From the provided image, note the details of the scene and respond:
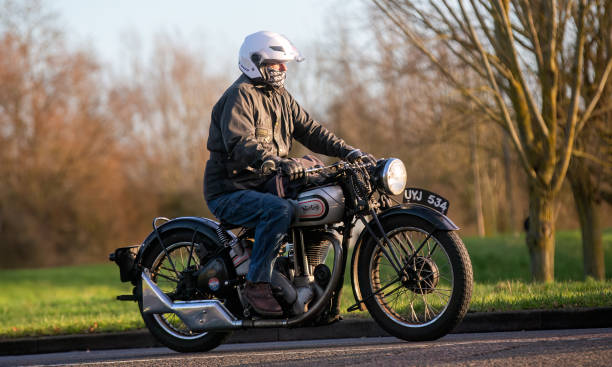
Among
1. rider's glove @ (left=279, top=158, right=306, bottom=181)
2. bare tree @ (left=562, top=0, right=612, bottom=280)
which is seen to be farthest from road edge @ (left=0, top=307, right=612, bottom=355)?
bare tree @ (left=562, top=0, right=612, bottom=280)

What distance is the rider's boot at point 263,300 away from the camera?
5.38 meters

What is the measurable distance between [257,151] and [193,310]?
1320 mm

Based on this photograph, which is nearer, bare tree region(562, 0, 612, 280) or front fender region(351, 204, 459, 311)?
front fender region(351, 204, 459, 311)

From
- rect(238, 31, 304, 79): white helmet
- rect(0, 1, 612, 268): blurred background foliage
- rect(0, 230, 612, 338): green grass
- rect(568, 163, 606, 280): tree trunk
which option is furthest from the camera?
rect(0, 1, 612, 268): blurred background foliage

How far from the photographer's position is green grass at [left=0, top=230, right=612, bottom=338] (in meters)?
7.27

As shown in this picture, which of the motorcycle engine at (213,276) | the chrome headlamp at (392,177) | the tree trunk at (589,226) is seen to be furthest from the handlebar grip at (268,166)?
the tree trunk at (589,226)

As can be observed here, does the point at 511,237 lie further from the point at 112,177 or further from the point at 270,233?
the point at 112,177

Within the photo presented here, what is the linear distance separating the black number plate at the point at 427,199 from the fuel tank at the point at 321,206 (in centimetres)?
45

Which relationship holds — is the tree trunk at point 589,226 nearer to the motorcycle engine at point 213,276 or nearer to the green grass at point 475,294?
the green grass at point 475,294

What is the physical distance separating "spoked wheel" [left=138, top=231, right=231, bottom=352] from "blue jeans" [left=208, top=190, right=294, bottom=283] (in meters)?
0.60

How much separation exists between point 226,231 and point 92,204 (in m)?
30.5

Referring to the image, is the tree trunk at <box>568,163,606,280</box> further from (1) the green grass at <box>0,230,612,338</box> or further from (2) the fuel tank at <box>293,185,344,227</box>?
(2) the fuel tank at <box>293,185,344,227</box>

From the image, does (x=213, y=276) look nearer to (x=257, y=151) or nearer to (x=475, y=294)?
(x=257, y=151)

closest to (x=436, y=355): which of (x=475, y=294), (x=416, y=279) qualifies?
(x=416, y=279)
